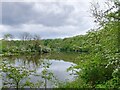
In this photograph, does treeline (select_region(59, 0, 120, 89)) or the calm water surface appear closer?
treeline (select_region(59, 0, 120, 89))

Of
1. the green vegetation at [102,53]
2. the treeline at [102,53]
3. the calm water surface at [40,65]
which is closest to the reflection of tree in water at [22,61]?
the calm water surface at [40,65]

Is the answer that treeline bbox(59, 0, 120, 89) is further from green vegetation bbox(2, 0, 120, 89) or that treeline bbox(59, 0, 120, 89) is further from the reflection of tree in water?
the reflection of tree in water

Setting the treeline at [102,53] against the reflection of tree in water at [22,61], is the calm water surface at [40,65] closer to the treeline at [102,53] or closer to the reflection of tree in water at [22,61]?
the reflection of tree in water at [22,61]

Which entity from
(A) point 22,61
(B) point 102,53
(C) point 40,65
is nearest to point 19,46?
(A) point 22,61

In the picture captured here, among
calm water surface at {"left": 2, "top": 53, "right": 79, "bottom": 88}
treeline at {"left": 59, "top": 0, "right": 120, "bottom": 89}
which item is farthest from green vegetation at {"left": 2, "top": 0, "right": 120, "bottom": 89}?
calm water surface at {"left": 2, "top": 53, "right": 79, "bottom": 88}

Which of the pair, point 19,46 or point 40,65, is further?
point 19,46

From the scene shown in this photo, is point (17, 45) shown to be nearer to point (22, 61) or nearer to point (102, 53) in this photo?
point (22, 61)

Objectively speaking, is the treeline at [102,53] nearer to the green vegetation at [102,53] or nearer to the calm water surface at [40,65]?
the green vegetation at [102,53]

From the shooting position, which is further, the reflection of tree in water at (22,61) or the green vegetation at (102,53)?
the reflection of tree in water at (22,61)

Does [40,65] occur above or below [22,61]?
above

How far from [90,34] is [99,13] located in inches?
18.1

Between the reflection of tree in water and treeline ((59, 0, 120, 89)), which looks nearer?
treeline ((59, 0, 120, 89))

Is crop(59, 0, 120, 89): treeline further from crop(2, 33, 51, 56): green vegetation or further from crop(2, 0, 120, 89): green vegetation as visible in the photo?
crop(2, 33, 51, 56): green vegetation

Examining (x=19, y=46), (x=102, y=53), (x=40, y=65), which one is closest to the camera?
(x=102, y=53)
